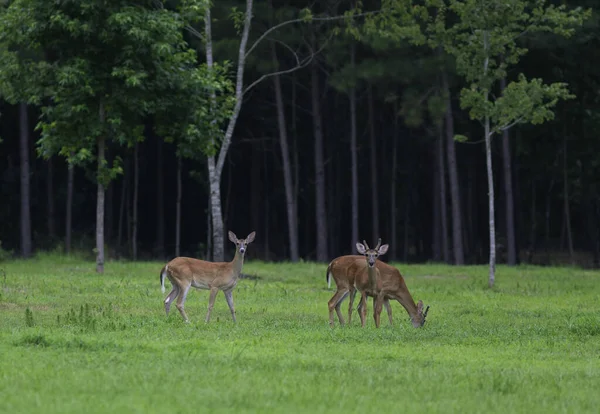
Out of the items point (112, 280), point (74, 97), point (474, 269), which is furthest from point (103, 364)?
point (474, 269)

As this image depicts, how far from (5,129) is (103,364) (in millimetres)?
37431

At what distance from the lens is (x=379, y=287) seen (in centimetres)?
1880

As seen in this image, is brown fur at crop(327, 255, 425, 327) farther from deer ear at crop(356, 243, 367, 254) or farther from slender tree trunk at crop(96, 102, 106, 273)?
A: slender tree trunk at crop(96, 102, 106, 273)

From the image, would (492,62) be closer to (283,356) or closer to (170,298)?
(170,298)

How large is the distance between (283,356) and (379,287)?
5.07 m

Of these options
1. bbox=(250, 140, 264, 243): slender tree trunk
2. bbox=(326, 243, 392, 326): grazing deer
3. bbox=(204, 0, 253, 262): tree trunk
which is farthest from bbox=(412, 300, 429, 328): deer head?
bbox=(250, 140, 264, 243): slender tree trunk

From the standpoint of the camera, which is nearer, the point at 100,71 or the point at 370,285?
the point at 370,285

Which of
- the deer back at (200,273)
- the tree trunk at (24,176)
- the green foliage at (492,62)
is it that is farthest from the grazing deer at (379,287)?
the tree trunk at (24,176)

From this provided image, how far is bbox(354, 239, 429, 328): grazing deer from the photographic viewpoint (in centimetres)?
1827

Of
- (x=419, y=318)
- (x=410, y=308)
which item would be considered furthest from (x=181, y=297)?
(x=419, y=318)

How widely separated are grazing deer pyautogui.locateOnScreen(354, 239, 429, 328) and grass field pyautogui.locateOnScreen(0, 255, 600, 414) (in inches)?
9.5

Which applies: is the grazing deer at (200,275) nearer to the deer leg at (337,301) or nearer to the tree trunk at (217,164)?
the deer leg at (337,301)

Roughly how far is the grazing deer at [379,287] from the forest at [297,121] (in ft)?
32.8

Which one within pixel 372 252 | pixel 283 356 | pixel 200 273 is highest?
pixel 372 252
